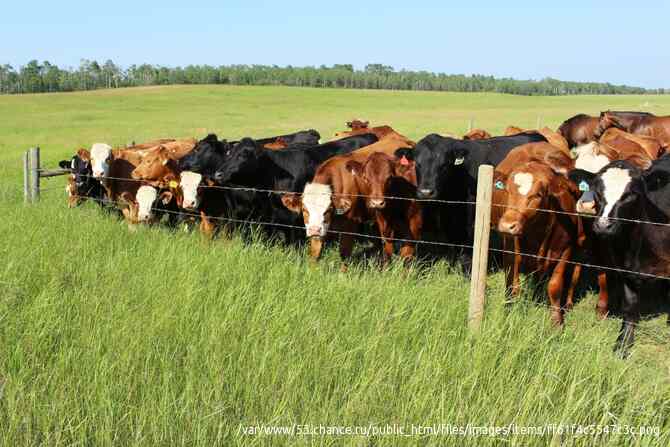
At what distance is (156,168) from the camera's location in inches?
400

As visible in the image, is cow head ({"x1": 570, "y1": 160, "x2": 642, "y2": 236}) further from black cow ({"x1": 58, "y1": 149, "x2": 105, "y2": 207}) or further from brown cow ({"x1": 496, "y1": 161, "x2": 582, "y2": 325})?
black cow ({"x1": 58, "y1": 149, "x2": 105, "y2": 207})

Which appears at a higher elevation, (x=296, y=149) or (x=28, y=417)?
(x=296, y=149)

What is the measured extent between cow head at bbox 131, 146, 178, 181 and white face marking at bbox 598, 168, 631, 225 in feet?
21.7

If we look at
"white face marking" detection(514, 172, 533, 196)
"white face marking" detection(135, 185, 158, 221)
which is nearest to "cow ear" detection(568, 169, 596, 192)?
"white face marking" detection(514, 172, 533, 196)

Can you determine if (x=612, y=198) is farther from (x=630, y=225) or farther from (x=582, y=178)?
(x=582, y=178)

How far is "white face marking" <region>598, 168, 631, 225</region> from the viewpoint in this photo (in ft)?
19.2

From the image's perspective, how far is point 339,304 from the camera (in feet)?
17.7

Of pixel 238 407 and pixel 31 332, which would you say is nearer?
pixel 238 407

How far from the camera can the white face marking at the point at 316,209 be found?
771 centimetres

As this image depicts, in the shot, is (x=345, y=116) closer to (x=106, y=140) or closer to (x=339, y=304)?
(x=106, y=140)

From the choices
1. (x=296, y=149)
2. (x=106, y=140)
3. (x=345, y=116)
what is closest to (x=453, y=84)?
(x=345, y=116)

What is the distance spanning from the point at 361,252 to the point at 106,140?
2734cm

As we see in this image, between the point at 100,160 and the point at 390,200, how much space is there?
18.2 ft

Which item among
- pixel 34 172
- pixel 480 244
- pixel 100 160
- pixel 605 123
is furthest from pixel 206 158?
pixel 605 123
